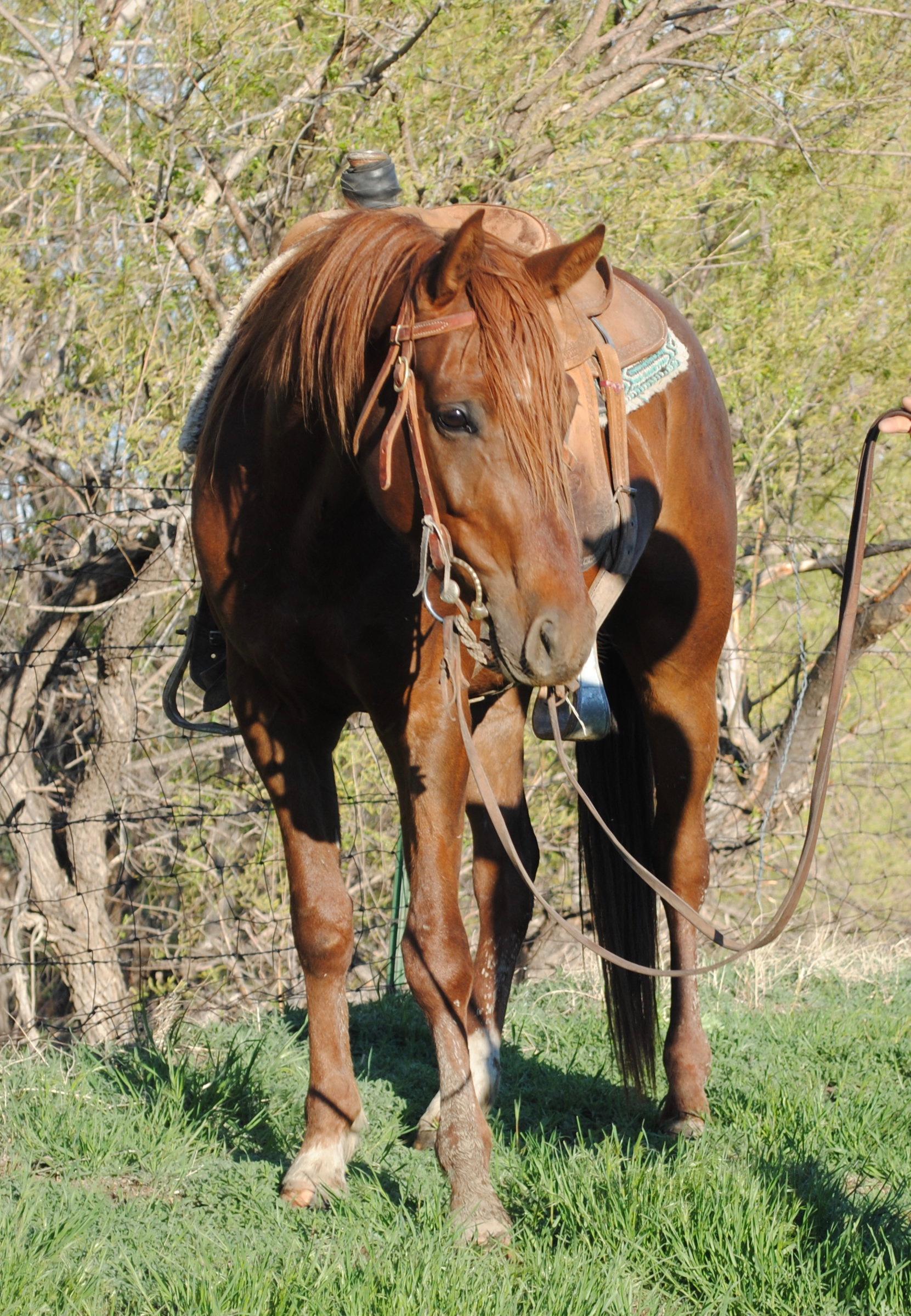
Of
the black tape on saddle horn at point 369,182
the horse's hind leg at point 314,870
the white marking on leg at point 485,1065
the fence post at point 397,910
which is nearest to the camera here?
the horse's hind leg at point 314,870

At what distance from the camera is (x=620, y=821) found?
3.97m

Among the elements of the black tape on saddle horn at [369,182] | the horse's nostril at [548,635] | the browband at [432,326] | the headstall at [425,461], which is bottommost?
the horse's nostril at [548,635]

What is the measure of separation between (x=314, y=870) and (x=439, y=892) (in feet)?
1.47

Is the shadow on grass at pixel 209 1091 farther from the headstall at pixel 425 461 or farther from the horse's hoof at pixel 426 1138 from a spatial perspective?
the headstall at pixel 425 461

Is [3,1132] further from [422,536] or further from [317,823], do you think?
[422,536]

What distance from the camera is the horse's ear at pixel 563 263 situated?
2.40m

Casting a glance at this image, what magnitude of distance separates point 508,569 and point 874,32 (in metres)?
7.10

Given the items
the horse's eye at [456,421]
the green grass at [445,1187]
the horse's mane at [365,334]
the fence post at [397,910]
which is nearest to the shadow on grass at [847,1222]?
the green grass at [445,1187]

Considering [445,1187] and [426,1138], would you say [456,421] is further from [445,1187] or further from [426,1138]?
[426,1138]

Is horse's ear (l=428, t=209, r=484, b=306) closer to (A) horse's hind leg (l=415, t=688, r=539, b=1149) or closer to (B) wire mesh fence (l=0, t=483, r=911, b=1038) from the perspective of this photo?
(A) horse's hind leg (l=415, t=688, r=539, b=1149)

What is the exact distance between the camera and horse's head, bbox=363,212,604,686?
7.30ft

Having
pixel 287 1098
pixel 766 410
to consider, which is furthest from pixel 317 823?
A: pixel 766 410

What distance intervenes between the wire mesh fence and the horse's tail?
2.32 meters

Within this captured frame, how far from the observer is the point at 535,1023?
417 cm
